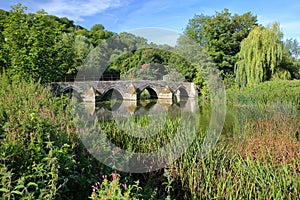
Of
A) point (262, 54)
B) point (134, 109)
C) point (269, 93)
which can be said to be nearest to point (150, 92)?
point (134, 109)

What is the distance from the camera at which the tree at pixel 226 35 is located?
2212cm

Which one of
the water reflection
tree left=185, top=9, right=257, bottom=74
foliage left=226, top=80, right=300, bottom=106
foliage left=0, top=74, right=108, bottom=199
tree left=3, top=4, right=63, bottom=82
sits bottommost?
the water reflection

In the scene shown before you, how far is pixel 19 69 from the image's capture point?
7469mm

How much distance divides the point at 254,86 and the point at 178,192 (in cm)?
1360

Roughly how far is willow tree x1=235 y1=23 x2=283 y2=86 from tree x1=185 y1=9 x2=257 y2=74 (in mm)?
4762

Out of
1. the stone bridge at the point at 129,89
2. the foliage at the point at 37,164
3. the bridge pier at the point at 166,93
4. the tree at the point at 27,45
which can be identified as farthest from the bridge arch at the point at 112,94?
the foliage at the point at 37,164

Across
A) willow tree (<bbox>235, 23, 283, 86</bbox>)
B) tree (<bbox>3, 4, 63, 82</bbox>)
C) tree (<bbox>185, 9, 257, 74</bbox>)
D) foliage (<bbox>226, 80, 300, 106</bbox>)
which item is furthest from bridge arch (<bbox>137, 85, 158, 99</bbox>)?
tree (<bbox>3, 4, 63, 82</bbox>)

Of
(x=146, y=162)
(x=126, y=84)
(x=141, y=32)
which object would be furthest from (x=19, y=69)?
(x=126, y=84)

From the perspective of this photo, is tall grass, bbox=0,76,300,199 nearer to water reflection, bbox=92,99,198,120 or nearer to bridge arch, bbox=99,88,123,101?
water reflection, bbox=92,99,198,120

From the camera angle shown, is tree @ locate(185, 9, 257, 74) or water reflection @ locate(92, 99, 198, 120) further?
tree @ locate(185, 9, 257, 74)

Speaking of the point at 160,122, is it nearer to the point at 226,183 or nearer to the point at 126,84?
the point at 226,183

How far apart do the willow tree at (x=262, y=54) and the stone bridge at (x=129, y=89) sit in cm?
682

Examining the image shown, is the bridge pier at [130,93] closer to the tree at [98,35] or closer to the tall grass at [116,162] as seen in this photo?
→ the tree at [98,35]

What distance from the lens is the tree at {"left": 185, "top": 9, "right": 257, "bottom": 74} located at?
72.6 feet
